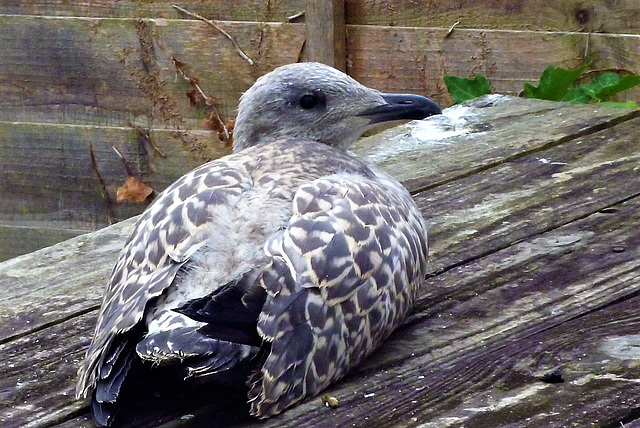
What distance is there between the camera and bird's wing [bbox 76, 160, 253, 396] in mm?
2486

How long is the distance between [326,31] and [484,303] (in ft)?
9.19

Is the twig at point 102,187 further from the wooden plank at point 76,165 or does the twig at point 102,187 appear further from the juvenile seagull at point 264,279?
the juvenile seagull at point 264,279

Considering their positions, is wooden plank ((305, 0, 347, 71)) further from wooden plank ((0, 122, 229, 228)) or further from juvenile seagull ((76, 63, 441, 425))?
juvenile seagull ((76, 63, 441, 425))

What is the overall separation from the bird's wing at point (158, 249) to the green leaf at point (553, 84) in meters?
2.50

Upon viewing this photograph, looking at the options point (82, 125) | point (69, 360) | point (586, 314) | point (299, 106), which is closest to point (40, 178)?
point (82, 125)

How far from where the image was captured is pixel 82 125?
6164mm

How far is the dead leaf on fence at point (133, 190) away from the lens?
6.03 metres

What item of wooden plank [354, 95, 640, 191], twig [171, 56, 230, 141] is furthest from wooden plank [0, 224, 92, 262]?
wooden plank [354, 95, 640, 191]

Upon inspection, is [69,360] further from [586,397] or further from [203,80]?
[203,80]

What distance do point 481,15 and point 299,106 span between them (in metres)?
2.30

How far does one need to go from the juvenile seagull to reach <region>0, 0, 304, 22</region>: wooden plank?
2.83m

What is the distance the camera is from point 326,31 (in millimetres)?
5570

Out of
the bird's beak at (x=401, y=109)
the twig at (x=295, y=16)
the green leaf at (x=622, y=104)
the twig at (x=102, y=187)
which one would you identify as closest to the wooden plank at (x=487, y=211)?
the bird's beak at (x=401, y=109)

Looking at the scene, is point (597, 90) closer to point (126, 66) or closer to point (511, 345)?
point (126, 66)
